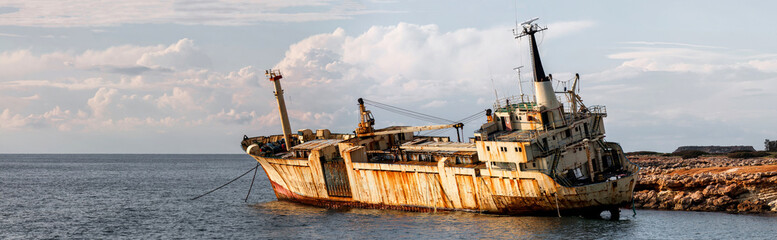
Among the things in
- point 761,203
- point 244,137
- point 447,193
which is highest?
Result: point 244,137

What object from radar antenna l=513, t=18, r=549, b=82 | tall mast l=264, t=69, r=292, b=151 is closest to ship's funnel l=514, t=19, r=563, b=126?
radar antenna l=513, t=18, r=549, b=82

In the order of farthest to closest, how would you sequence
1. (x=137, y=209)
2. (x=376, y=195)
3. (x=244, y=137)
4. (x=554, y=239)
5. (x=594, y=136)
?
(x=244, y=137) → (x=137, y=209) → (x=376, y=195) → (x=594, y=136) → (x=554, y=239)

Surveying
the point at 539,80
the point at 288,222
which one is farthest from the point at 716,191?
the point at 288,222

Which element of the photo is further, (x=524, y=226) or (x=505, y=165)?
(x=505, y=165)

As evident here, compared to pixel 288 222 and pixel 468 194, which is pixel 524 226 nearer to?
pixel 468 194

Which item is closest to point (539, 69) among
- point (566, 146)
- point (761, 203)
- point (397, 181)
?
point (566, 146)

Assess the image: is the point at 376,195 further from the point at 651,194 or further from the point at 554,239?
the point at 651,194

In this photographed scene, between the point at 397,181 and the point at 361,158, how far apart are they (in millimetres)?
4208

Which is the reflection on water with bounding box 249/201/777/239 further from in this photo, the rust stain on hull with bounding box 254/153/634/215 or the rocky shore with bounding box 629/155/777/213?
the rocky shore with bounding box 629/155/777/213

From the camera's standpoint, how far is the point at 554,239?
34312mm

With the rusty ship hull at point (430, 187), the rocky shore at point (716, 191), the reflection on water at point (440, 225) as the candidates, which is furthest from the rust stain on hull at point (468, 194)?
the rocky shore at point (716, 191)

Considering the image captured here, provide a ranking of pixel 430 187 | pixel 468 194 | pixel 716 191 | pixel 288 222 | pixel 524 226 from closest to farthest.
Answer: pixel 524 226
pixel 468 194
pixel 716 191
pixel 430 187
pixel 288 222

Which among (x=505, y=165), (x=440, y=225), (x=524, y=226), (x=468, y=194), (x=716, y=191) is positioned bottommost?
(x=716, y=191)

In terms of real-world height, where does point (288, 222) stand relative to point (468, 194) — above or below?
below
